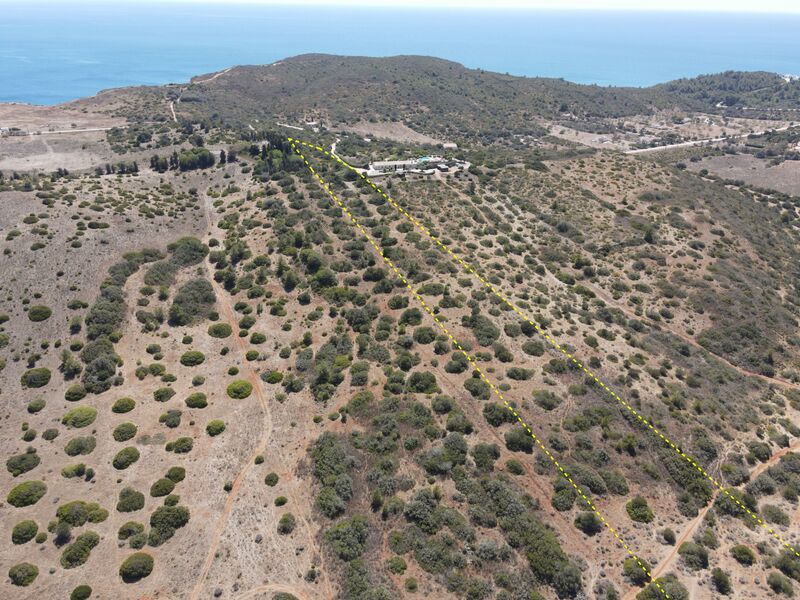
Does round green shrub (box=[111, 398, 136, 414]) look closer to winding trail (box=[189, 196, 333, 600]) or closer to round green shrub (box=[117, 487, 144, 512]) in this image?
round green shrub (box=[117, 487, 144, 512])

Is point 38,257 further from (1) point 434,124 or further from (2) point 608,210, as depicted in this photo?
(1) point 434,124

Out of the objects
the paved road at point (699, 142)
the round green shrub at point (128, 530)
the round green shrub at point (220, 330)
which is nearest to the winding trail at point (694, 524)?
the round green shrub at point (128, 530)

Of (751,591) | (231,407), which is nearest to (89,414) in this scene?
(231,407)

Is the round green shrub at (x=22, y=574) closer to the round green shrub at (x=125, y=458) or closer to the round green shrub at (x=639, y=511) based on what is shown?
the round green shrub at (x=125, y=458)

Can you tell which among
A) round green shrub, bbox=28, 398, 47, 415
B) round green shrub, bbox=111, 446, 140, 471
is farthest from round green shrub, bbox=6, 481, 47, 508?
round green shrub, bbox=28, 398, 47, 415

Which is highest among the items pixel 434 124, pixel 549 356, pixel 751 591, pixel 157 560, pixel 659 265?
pixel 434 124

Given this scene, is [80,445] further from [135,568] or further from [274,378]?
[274,378]
